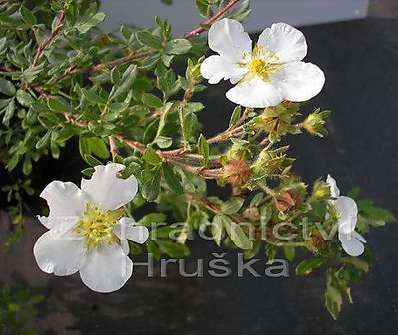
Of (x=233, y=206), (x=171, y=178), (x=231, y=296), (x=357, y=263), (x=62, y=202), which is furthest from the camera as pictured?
(x=231, y=296)

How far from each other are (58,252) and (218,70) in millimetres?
275

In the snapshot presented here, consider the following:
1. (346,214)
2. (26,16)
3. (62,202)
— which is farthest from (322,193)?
(26,16)

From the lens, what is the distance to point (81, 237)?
0.73m

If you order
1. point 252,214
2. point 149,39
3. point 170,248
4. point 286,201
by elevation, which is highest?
point 149,39

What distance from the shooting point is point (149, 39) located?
915 mm

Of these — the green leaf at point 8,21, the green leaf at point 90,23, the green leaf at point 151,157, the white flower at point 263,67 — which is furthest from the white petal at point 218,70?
the green leaf at point 8,21

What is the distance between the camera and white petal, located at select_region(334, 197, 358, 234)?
87 cm

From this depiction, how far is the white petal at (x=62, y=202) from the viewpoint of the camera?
2.28ft

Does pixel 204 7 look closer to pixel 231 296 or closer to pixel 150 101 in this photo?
pixel 150 101

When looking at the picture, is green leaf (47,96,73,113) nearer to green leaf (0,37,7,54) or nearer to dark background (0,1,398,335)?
green leaf (0,37,7,54)

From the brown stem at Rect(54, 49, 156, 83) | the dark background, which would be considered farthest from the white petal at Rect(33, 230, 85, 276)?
the dark background

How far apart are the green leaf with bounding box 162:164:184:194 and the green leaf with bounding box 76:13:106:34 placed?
228 mm

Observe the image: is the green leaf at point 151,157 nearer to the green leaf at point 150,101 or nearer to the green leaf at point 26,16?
the green leaf at point 150,101

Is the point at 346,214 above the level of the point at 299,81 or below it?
below
